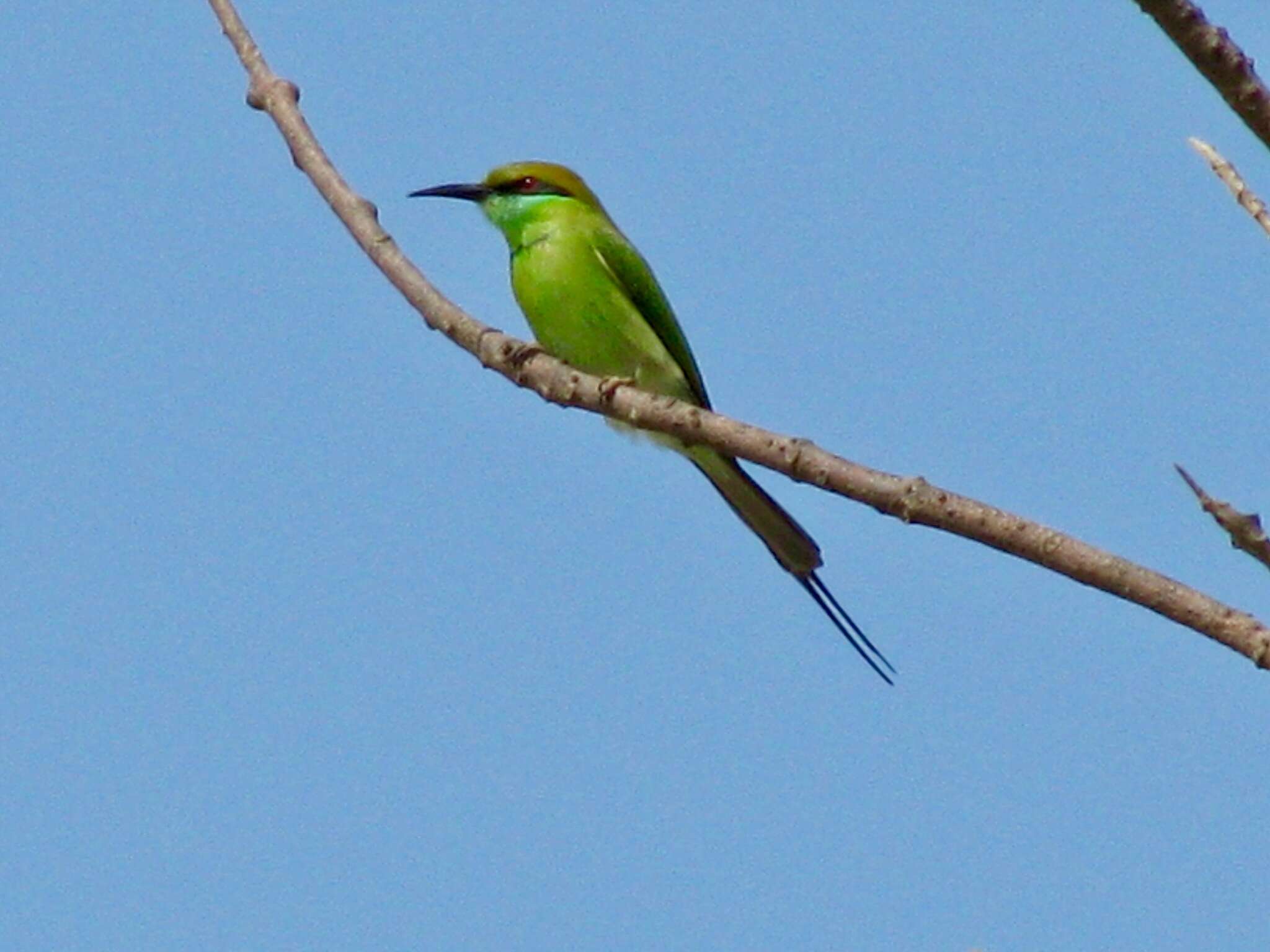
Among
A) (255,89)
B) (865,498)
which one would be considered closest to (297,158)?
(255,89)

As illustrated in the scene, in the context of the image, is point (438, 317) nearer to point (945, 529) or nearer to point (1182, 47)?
point (945, 529)

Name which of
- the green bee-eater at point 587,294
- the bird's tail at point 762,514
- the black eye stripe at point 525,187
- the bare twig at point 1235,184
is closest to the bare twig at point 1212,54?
the bare twig at point 1235,184

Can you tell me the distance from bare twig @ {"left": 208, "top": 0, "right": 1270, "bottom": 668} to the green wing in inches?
71.9

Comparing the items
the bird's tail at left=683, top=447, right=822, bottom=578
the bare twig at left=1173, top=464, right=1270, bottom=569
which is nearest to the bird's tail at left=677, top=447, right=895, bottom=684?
the bird's tail at left=683, top=447, right=822, bottom=578

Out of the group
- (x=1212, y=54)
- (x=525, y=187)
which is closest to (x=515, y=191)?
(x=525, y=187)

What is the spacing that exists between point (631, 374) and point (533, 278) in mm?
306

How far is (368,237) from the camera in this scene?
7.02 feet

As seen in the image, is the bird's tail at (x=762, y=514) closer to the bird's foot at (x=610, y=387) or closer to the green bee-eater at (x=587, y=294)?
the green bee-eater at (x=587, y=294)

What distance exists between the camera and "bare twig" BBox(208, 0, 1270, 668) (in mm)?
1450

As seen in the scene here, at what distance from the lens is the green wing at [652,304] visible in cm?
407

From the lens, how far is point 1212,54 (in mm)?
1354

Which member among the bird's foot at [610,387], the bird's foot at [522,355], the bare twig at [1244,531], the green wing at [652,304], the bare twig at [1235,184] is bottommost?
the bare twig at [1244,531]

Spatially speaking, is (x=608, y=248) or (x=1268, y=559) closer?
(x=1268, y=559)

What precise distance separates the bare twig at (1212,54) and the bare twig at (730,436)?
37cm
